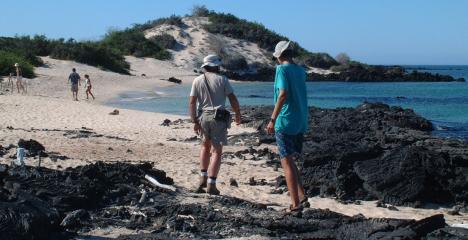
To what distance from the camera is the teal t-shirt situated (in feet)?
21.1

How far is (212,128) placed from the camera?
7.43m

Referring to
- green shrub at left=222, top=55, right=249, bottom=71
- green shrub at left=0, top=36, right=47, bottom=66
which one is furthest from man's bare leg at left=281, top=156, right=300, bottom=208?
green shrub at left=222, top=55, right=249, bottom=71

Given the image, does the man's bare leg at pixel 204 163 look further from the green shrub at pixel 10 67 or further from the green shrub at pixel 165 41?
the green shrub at pixel 165 41

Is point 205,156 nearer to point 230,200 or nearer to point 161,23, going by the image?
point 230,200

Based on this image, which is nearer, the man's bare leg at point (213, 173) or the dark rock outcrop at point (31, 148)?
the man's bare leg at point (213, 173)

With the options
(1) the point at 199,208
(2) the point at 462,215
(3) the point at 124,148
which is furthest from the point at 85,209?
(3) the point at 124,148

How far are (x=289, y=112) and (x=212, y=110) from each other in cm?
125

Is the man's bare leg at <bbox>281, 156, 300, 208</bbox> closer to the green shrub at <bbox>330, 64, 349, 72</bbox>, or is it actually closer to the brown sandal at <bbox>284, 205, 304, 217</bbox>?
the brown sandal at <bbox>284, 205, 304, 217</bbox>

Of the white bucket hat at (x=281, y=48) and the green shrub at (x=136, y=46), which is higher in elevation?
the green shrub at (x=136, y=46)

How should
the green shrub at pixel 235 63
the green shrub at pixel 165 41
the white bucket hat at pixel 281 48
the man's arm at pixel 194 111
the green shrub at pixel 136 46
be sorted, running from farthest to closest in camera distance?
the green shrub at pixel 165 41 < the green shrub at pixel 235 63 < the green shrub at pixel 136 46 < the man's arm at pixel 194 111 < the white bucket hat at pixel 281 48

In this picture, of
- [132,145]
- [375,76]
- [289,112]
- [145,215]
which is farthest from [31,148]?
[375,76]

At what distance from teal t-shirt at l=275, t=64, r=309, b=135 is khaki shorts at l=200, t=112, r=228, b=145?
42.0 inches

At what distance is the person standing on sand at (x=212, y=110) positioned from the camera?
7.42 meters

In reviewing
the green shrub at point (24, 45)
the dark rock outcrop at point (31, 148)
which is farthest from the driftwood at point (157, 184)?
the green shrub at point (24, 45)
